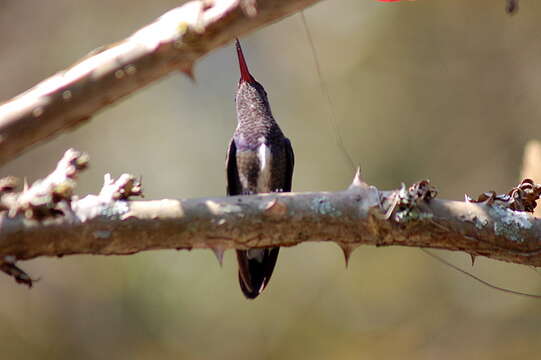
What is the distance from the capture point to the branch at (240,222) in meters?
2.29

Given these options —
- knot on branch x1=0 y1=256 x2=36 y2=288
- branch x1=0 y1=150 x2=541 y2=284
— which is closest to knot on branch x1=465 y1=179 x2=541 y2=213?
branch x1=0 y1=150 x2=541 y2=284

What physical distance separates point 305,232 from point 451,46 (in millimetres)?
A: 5201

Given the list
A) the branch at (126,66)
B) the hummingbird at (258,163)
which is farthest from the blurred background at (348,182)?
the branch at (126,66)

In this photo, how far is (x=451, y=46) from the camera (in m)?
7.21

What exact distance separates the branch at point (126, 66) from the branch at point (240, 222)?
62 cm

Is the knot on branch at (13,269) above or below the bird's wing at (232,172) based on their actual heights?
below

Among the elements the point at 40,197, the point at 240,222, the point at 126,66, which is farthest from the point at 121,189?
the point at 126,66

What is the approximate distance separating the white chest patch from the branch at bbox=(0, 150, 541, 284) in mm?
1664

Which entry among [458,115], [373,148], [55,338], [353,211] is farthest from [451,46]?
[353,211]

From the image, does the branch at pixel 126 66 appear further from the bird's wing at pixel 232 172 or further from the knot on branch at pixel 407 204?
the bird's wing at pixel 232 172

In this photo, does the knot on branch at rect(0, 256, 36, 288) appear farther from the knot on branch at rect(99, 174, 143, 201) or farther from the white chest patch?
the white chest patch

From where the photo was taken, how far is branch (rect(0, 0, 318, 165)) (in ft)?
5.45

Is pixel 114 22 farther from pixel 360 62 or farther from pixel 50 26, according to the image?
pixel 360 62

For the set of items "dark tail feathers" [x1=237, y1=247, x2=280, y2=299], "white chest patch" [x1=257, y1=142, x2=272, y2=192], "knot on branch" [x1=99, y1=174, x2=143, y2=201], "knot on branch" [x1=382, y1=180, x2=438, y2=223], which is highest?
"white chest patch" [x1=257, y1=142, x2=272, y2=192]
